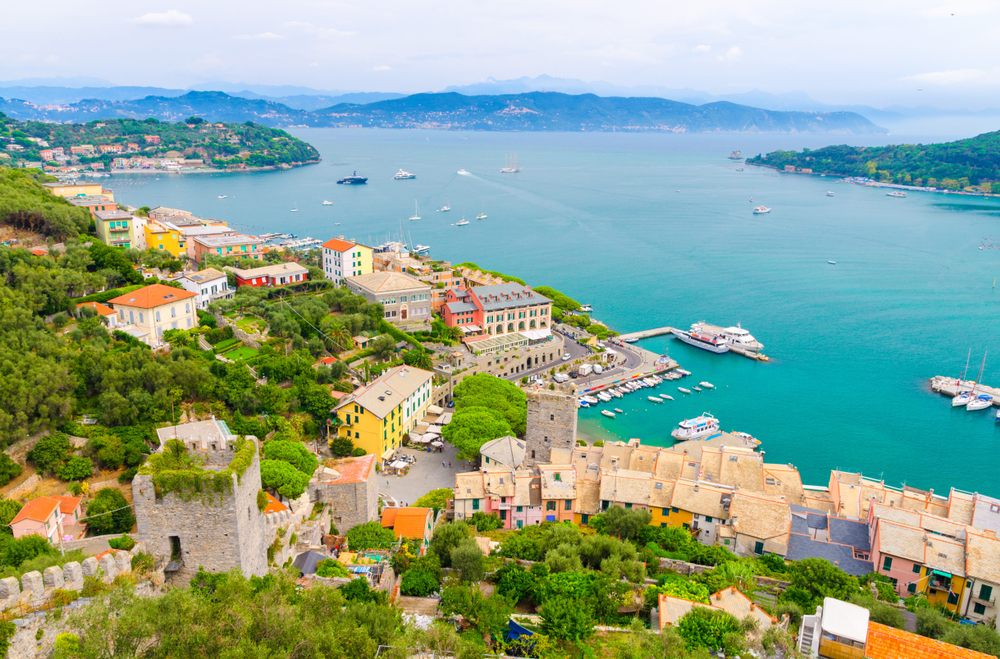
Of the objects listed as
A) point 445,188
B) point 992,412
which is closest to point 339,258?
point 992,412

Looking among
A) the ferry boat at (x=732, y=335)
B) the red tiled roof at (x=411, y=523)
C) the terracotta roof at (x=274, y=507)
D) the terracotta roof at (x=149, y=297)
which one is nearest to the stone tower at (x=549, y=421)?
the red tiled roof at (x=411, y=523)

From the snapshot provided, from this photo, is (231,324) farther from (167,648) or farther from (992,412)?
(992,412)

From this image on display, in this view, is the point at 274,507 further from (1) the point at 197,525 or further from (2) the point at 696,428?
(2) the point at 696,428

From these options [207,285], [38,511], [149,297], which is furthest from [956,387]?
[38,511]

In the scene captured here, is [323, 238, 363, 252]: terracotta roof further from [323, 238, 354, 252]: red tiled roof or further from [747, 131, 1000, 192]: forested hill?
[747, 131, 1000, 192]: forested hill

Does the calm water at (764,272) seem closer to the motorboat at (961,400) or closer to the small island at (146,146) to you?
the motorboat at (961,400)

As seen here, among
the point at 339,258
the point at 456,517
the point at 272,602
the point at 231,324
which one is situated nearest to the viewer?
the point at 272,602
